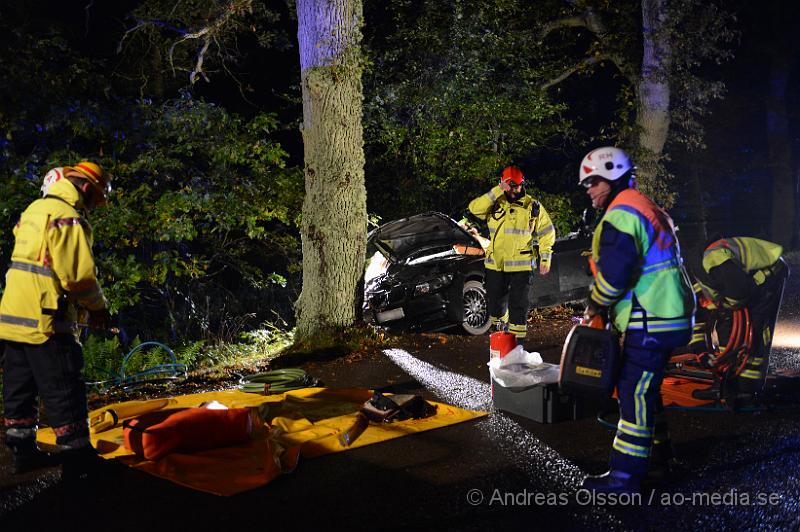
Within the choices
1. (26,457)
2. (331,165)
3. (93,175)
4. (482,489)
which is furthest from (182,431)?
(331,165)

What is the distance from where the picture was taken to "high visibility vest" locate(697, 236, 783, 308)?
20.4 feet

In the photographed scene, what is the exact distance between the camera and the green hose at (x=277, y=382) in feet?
24.3

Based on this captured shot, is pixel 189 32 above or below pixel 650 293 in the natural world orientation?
above

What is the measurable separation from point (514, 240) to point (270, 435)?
12.6 feet

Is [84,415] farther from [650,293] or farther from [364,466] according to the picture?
[650,293]

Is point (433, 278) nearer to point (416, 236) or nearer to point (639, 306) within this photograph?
point (416, 236)

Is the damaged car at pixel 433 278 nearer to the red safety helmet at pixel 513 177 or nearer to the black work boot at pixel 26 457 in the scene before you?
the red safety helmet at pixel 513 177

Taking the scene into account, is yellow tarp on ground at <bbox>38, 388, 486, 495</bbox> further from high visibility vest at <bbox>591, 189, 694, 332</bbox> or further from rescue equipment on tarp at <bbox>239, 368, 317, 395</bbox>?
high visibility vest at <bbox>591, 189, 694, 332</bbox>

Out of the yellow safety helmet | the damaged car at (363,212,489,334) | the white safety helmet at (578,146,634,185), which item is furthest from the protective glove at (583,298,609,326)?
the damaged car at (363,212,489,334)

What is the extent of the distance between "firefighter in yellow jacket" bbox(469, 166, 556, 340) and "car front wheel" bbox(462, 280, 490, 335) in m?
1.88

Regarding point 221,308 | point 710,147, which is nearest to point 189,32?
point 221,308

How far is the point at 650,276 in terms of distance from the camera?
4.60 metres

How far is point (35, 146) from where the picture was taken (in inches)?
402

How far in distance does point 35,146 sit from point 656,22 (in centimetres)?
1091
